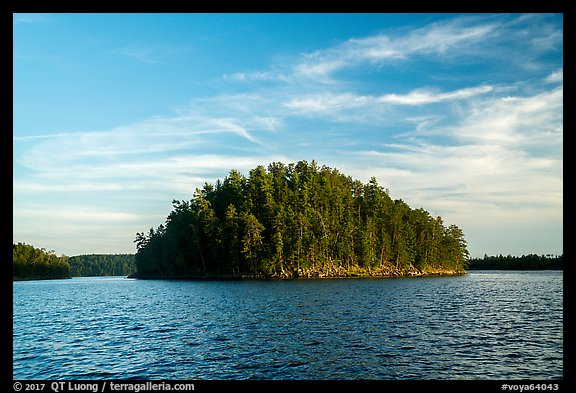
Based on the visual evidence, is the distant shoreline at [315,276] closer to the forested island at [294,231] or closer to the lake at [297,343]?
the forested island at [294,231]

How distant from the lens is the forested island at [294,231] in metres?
124

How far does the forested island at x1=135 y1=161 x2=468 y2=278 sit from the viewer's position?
12431 cm

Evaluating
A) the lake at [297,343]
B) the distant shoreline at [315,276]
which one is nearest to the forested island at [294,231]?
the distant shoreline at [315,276]

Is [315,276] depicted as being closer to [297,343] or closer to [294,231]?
[294,231]

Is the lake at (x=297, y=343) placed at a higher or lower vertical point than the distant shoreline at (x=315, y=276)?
higher

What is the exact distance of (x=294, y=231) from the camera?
12394 cm

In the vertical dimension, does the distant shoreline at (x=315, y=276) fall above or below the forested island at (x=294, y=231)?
below

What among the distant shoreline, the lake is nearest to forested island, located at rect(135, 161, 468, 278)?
the distant shoreline

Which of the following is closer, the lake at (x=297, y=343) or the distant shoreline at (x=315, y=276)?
the lake at (x=297, y=343)
